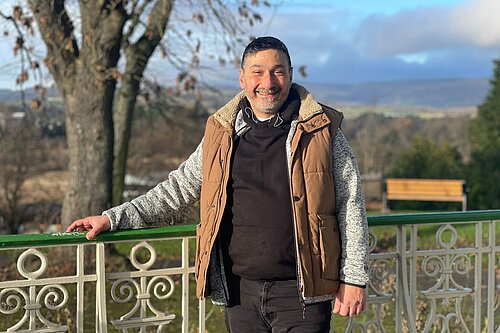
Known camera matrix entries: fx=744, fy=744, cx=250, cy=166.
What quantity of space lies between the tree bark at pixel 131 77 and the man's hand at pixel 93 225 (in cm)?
659

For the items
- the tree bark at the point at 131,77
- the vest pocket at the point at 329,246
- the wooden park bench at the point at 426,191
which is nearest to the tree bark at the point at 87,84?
the tree bark at the point at 131,77

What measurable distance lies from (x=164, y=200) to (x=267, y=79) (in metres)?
0.79

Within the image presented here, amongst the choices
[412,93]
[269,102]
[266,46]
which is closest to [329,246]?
[269,102]

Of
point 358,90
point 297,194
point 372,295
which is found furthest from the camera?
point 358,90

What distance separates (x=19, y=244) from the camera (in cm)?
314

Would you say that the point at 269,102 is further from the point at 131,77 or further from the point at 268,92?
the point at 131,77

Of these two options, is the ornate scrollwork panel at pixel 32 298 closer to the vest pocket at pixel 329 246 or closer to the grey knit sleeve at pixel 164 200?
the grey knit sleeve at pixel 164 200

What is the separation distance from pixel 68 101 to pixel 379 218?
7.02 metres

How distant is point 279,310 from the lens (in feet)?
9.74

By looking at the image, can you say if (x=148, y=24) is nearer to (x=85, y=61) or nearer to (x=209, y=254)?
(x=85, y=61)

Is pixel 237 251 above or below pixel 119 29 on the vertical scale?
below

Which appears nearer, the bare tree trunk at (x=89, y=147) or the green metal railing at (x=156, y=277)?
the green metal railing at (x=156, y=277)

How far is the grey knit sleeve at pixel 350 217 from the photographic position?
2.90 metres

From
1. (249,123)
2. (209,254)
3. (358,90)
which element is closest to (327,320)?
(209,254)
